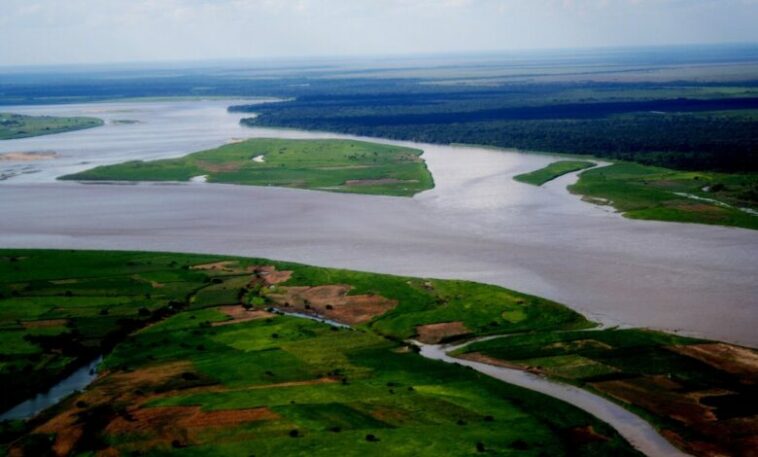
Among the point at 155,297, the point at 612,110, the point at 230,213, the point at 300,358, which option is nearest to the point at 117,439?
the point at 300,358

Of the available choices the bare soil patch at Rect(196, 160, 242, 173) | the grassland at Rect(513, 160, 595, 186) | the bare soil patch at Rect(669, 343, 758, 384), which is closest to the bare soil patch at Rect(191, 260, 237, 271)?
the bare soil patch at Rect(669, 343, 758, 384)

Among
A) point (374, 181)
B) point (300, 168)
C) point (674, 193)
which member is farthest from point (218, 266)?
point (300, 168)

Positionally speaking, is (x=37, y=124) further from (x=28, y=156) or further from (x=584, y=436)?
(x=584, y=436)

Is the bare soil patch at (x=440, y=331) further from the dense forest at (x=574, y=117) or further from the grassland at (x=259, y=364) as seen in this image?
the dense forest at (x=574, y=117)

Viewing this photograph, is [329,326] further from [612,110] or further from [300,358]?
[612,110]

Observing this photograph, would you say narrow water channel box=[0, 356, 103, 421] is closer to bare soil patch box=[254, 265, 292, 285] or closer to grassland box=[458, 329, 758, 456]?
bare soil patch box=[254, 265, 292, 285]

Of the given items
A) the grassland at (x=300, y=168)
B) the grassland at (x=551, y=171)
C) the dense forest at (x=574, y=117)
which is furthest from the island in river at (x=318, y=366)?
the dense forest at (x=574, y=117)
